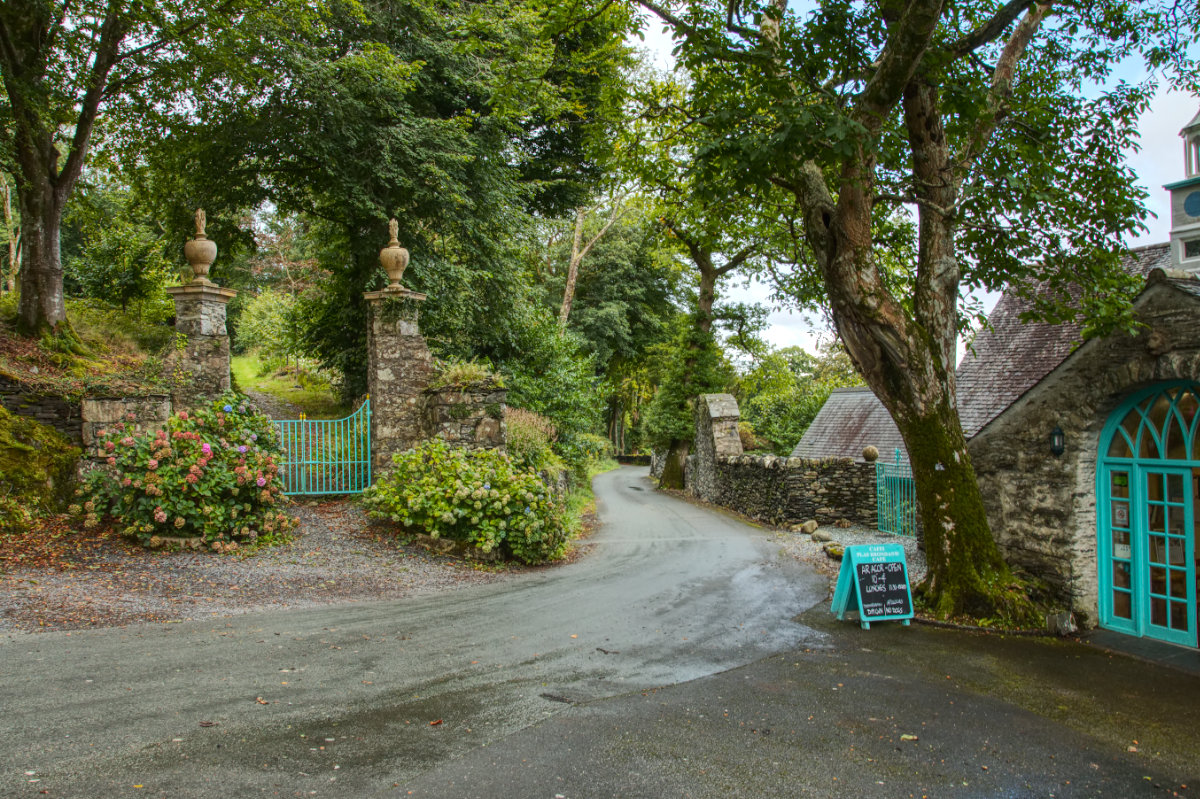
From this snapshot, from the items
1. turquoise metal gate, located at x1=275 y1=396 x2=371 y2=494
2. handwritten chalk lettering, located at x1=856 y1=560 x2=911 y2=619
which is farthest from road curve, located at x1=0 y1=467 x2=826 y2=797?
turquoise metal gate, located at x1=275 y1=396 x2=371 y2=494

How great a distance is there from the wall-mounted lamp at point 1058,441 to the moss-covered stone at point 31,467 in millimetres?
11192

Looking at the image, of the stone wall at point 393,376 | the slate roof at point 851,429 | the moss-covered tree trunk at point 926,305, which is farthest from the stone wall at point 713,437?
the moss-covered tree trunk at point 926,305

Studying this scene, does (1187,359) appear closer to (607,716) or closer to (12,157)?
(607,716)

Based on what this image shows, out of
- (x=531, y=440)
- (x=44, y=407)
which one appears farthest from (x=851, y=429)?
(x=44, y=407)

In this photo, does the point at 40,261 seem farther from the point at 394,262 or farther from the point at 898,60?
the point at 898,60

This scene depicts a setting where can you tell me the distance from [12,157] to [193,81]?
399cm

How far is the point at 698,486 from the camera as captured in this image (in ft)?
69.7

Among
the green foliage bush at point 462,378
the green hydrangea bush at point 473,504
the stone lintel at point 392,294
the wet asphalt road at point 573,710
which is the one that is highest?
the stone lintel at point 392,294

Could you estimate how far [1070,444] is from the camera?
707 centimetres

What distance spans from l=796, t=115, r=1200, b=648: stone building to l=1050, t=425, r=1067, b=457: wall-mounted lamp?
0.4 inches

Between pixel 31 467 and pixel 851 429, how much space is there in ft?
59.4

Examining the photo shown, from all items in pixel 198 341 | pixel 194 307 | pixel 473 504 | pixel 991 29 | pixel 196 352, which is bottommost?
pixel 473 504

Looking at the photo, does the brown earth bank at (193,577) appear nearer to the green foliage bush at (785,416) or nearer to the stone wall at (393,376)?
the stone wall at (393,376)

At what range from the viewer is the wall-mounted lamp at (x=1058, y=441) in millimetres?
7113
